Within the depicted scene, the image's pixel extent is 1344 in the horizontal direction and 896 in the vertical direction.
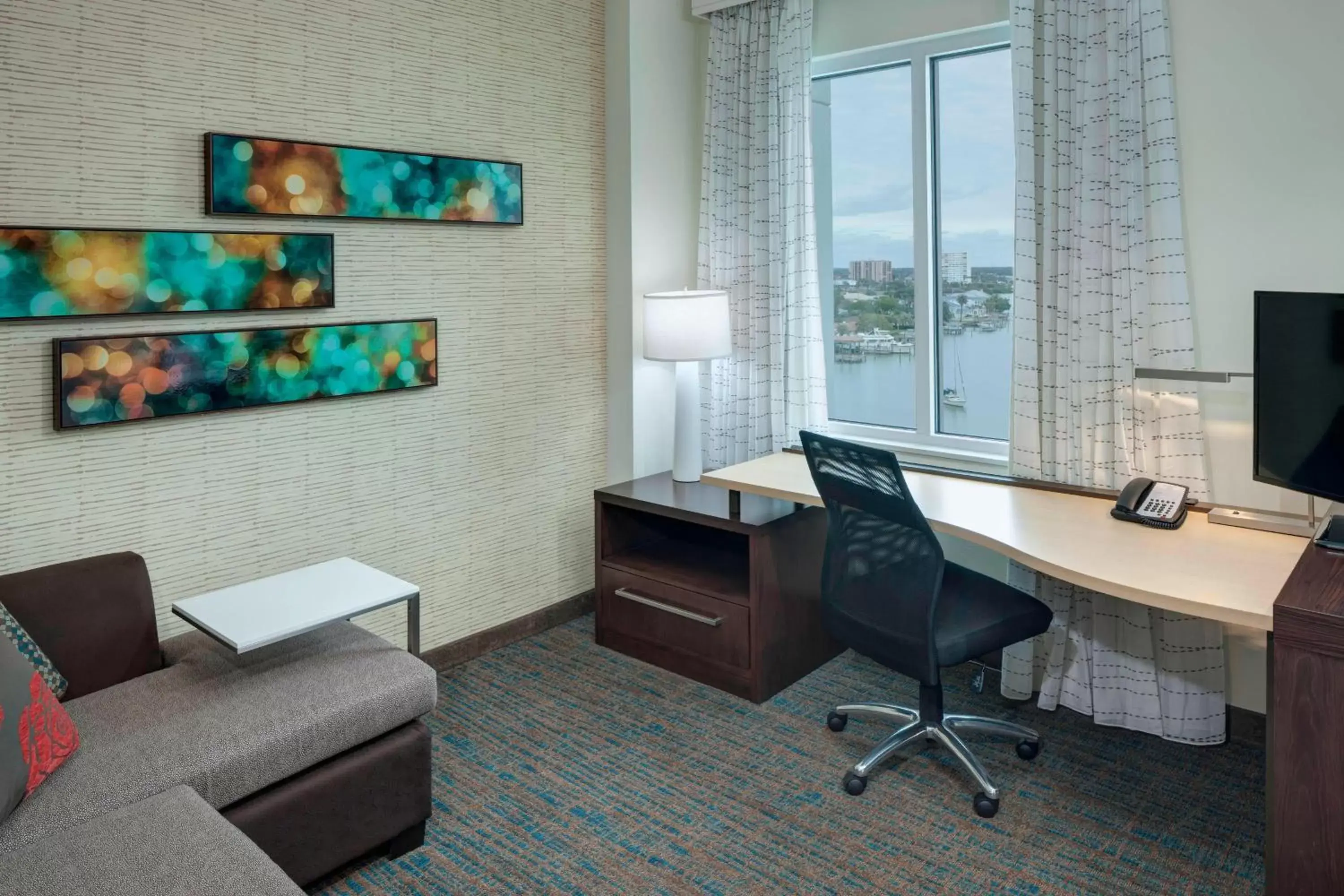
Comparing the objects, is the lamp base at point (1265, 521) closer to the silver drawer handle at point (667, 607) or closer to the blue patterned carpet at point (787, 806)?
the blue patterned carpet at point (787, 806)

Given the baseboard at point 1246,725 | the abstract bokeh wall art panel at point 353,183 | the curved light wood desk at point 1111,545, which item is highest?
the abstract bokeh wall art panel at point 353,183

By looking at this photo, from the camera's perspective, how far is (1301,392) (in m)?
2.32

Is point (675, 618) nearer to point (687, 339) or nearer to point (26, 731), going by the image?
point (687, 339)

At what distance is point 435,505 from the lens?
3428 millimetres

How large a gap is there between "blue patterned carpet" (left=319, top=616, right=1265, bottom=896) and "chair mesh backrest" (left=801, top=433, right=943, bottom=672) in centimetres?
46

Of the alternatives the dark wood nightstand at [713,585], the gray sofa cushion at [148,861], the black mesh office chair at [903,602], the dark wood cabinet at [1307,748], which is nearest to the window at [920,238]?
the dark wood nightstand at [713,585]

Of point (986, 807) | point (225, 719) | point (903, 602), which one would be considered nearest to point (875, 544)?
point (903, 602)

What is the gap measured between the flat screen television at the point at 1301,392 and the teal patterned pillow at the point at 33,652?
2923mm

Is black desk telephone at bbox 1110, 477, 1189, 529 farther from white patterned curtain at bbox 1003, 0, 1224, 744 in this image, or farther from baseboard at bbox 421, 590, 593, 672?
baseboard at bbox 421, 590, 593, 672

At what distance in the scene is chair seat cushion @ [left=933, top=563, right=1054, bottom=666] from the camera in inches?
98.7

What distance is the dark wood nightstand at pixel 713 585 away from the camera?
320 centimetres

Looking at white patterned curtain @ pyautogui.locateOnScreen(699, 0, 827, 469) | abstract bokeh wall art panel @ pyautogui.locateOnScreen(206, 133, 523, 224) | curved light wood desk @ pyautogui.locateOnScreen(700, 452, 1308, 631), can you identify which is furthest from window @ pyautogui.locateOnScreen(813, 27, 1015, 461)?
abstract bokeh wall art panel @ pyautogui.locateOnScreen(206, 133, 523, 224)

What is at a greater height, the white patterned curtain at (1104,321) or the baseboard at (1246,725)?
the white patterned curtain at (1104,321)

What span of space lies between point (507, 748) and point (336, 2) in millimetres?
2357
